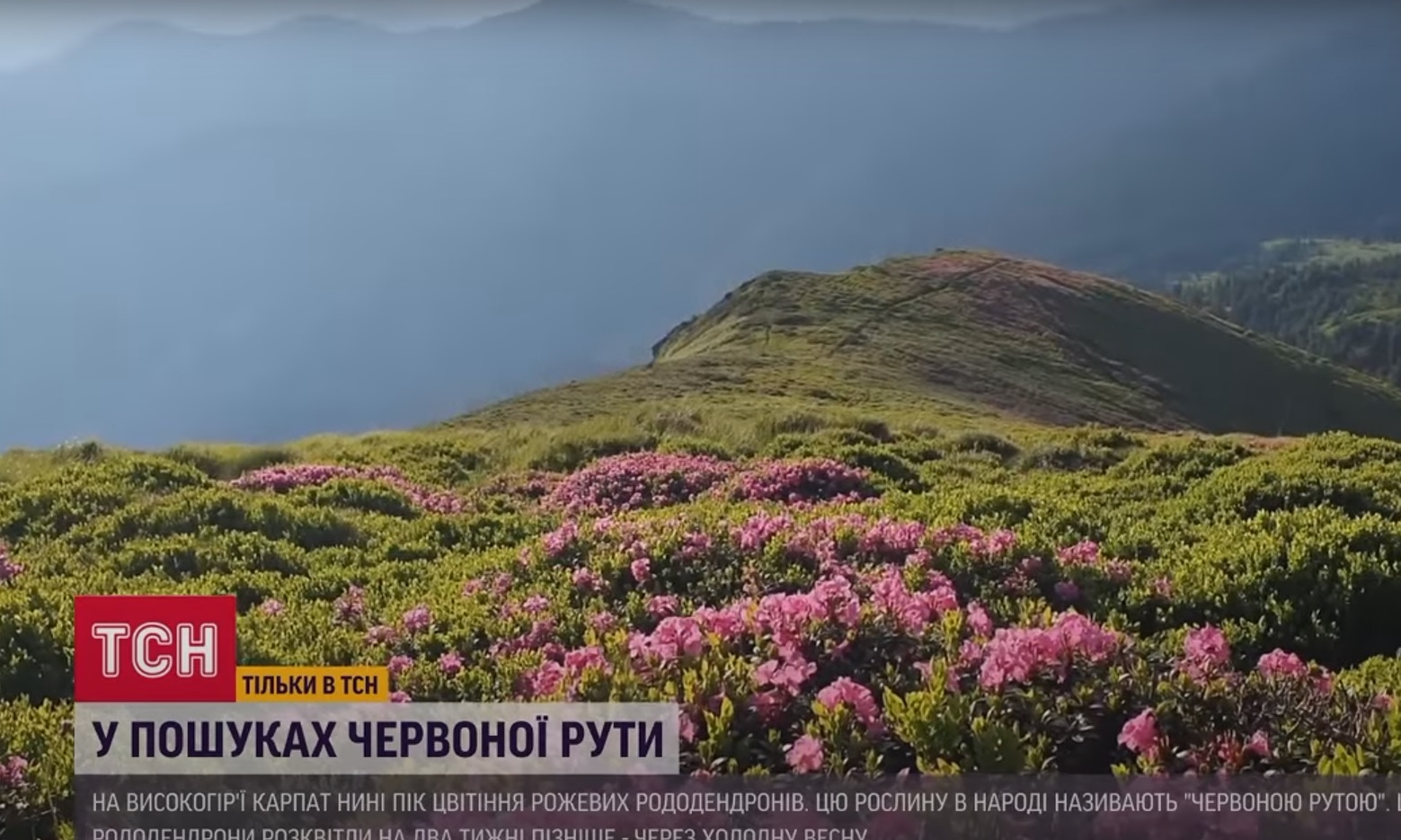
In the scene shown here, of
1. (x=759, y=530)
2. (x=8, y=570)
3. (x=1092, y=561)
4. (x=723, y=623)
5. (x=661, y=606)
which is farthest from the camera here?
(x=8, y=570)

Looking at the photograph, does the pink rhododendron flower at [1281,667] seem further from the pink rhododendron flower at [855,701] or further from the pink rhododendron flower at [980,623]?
the pink rhododendron flower at [855,701]

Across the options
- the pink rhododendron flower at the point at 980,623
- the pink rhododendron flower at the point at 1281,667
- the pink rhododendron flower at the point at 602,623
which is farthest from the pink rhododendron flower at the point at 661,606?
the pink rhododendron flower at the point at 1281,667

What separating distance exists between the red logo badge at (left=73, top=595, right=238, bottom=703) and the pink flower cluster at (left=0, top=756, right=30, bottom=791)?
35cm

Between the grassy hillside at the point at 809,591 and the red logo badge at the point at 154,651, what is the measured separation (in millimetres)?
373

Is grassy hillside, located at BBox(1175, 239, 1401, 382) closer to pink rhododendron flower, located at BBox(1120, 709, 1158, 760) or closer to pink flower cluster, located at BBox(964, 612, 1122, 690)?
pink flower cluster, located at BBox(964, 612, 1122, 690)

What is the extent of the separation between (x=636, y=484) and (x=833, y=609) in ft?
28.7

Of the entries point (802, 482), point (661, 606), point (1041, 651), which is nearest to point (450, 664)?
point (661, 606)

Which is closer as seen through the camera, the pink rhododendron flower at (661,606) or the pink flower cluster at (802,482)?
the pink rhododendron flower at (661,606)

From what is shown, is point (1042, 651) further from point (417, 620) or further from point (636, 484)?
point (636, 484)

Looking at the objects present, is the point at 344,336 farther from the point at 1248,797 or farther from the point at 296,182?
the point at 1248,797

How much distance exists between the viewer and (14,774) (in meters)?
5.46

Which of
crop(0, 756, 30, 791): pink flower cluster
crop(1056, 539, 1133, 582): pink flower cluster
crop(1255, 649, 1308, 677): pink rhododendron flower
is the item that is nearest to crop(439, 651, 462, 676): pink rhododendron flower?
crop(0, 756, 30, 791): pink flower cluster

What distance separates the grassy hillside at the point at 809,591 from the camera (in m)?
4.85

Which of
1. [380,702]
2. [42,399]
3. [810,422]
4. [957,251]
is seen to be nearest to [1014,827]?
[380,702]
